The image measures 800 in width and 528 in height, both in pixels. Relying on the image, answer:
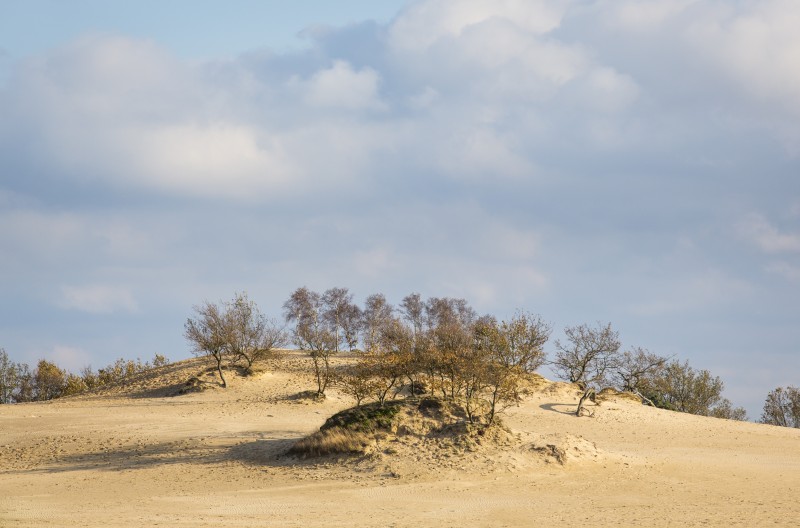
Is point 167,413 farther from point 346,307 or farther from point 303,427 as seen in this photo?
point 346,307

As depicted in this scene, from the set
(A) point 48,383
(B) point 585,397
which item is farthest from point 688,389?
(A) point 48,383

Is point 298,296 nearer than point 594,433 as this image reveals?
No

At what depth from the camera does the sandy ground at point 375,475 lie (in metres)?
23.1

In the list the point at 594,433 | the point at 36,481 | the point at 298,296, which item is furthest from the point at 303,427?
the point at 298,296

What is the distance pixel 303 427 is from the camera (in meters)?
39.8

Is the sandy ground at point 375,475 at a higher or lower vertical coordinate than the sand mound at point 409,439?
lower

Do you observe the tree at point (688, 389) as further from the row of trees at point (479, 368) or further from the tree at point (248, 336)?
the tree at point (248, 336)

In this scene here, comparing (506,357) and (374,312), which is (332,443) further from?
(374,312)

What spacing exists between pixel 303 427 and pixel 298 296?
200 feet

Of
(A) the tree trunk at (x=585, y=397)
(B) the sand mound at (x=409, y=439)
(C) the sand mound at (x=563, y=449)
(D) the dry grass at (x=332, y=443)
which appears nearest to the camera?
(B) the sand mound at (x=409, y=439)

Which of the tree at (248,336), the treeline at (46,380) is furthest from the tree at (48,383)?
the tree at (248,336)

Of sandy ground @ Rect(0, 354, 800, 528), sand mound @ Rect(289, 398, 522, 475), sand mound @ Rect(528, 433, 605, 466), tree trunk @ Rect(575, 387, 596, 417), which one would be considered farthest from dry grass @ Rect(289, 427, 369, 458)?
tree trunk @ Rect(575, 387, 596, 417)

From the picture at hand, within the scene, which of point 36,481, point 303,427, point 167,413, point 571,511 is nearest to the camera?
point 571,511

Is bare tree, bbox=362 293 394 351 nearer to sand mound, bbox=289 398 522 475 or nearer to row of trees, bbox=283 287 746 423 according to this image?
row of trees, bbox=283 287 746 423
